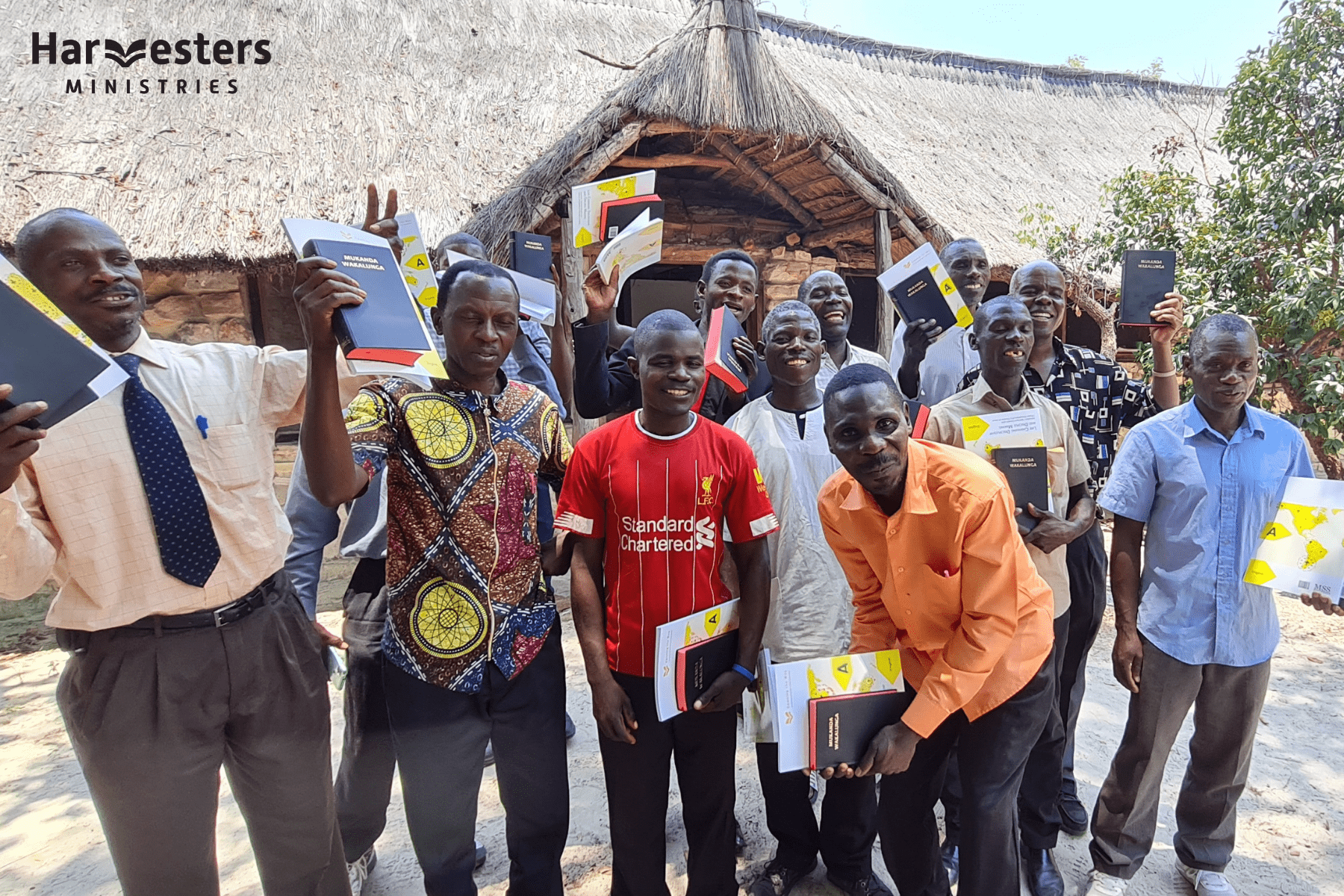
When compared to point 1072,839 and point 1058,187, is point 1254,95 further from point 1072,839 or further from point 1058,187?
point 1072,839

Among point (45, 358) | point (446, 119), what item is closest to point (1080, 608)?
point (45, 358)

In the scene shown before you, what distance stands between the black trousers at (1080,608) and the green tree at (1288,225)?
310cm

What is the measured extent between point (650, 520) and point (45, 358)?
4.33ft

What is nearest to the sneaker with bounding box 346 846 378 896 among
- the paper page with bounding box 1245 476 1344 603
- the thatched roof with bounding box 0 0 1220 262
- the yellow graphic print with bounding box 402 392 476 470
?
the yellow graphic print with bounding box 402 392 476 470

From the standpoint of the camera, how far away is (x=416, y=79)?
7441 mm

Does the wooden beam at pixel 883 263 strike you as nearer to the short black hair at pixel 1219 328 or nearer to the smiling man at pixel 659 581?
the short black hair at pixel 1219 328

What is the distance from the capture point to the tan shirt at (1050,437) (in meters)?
2.38

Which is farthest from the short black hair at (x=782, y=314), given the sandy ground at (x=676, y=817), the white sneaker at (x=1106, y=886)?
the white sneaker at (x=1106, y=886)

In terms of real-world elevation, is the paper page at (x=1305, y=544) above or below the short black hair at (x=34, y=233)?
below

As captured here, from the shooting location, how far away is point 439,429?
1902 mm

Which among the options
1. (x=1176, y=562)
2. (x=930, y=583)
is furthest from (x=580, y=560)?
(x=1176, y=562)

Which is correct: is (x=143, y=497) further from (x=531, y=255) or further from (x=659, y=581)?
(x=531, y=255)

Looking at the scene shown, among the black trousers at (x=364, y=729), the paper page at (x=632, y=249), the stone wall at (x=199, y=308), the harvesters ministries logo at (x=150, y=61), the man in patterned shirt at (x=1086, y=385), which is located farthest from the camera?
the harvesters ministries logo at (x=150, y=61)

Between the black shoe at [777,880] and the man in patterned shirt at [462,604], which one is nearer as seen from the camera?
the man in patterned shirt at [462,604]
